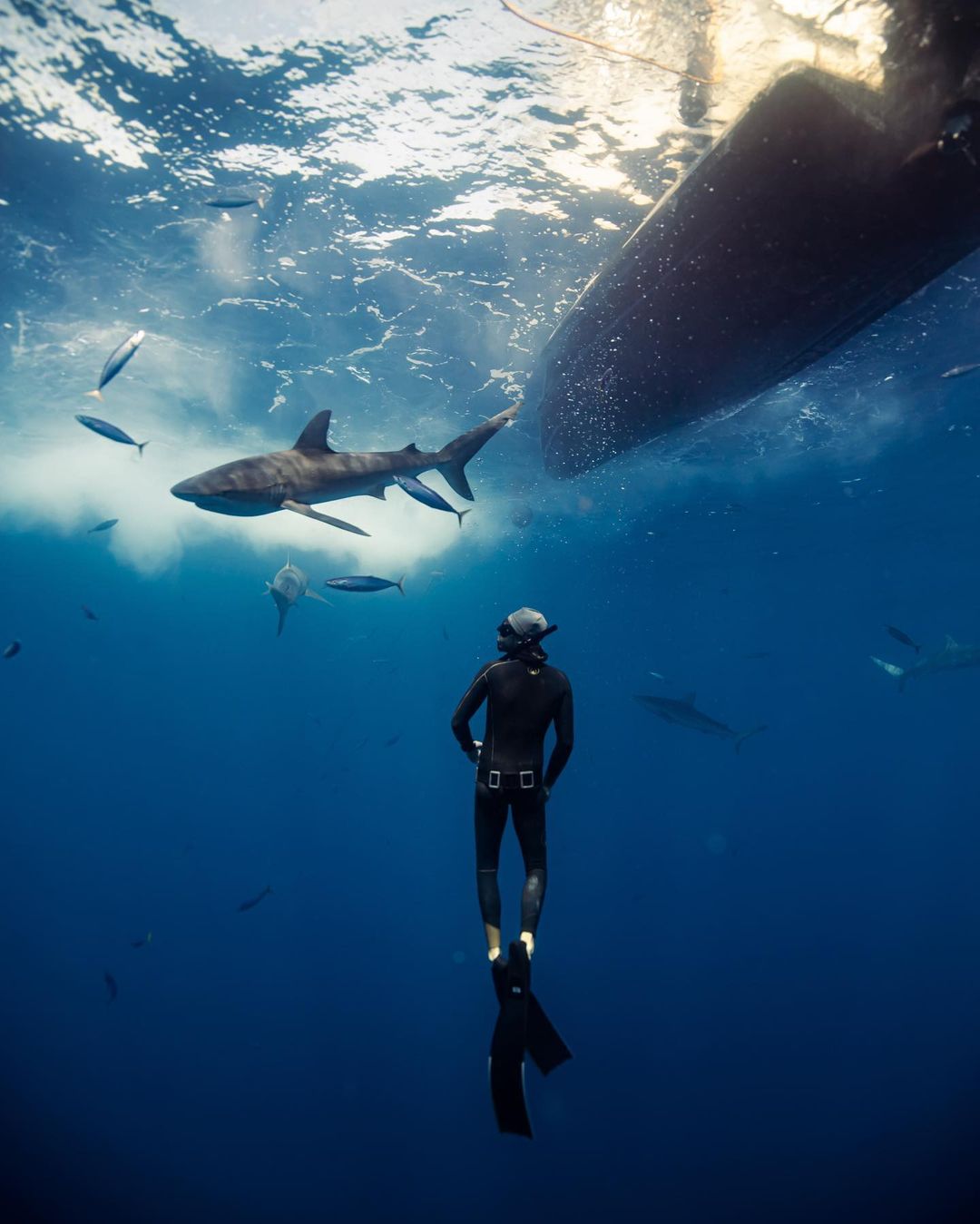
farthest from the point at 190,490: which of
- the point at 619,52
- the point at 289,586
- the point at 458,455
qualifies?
the point at 619,52

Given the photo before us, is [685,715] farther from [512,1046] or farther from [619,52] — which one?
[619,52]

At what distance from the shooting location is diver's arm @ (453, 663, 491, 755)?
205 inches

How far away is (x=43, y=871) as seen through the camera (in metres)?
39.2

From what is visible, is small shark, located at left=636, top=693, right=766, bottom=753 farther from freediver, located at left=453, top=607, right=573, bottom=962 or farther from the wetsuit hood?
the wetsuit hood

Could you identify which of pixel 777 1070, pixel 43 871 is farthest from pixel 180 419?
pixel 43 871

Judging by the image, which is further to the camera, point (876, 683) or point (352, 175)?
point (876, 683)

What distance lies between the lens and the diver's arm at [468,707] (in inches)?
205

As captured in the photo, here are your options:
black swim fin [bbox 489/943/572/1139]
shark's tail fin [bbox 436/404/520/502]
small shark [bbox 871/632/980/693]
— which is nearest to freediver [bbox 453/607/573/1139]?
→ black swim fin [bbox 489/943/572/1139]

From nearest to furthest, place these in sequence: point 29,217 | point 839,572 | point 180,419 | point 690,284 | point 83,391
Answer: point 690,284
point 29,217
point 83,391
point 180,419
point 839,572

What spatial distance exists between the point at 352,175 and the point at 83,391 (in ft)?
44.3

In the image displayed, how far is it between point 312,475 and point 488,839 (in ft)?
13.0

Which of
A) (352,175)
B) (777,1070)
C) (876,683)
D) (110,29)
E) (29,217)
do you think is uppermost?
(110,29)

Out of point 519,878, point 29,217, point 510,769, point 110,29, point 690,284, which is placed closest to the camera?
point 510,769

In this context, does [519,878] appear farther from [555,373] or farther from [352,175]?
[352,175]
